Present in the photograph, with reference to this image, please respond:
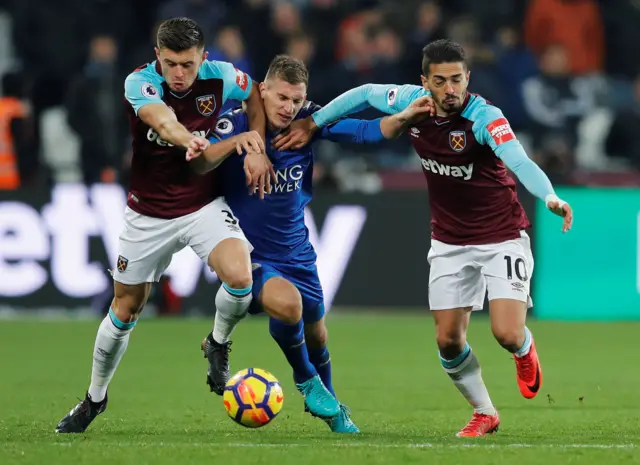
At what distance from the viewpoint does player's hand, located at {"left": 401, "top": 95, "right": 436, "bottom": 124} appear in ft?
24.8

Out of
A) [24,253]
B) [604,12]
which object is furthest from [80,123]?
[604,12]

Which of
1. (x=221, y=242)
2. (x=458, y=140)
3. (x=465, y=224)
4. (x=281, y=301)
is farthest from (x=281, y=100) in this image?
(x=465, y=224)

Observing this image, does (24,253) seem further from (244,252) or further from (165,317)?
(244,252)

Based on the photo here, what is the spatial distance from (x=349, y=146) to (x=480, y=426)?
30.3 ft

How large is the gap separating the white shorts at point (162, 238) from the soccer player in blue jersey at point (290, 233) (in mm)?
214

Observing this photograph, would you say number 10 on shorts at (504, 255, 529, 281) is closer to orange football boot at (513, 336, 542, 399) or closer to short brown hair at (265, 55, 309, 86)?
orange football boot at (513, 336, 542, 399)

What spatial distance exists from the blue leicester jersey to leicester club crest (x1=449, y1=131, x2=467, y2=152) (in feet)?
2.28

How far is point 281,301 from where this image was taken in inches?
300

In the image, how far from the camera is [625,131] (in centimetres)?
1628

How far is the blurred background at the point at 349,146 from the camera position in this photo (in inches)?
569

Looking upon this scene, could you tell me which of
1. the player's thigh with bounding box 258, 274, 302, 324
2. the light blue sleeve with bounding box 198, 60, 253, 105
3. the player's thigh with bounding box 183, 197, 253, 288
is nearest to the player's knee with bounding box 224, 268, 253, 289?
the player's thigh with bounding box 183, 197, 253, 288

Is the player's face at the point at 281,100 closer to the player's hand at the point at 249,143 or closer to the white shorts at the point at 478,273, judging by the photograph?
the player's hand at the point at 249,143

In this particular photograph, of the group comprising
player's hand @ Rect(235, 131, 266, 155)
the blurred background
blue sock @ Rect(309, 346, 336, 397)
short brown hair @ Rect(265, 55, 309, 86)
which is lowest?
the blurred background

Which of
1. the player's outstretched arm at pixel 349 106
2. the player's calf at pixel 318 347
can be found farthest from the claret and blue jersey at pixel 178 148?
the player's calf at pixel 318 347
